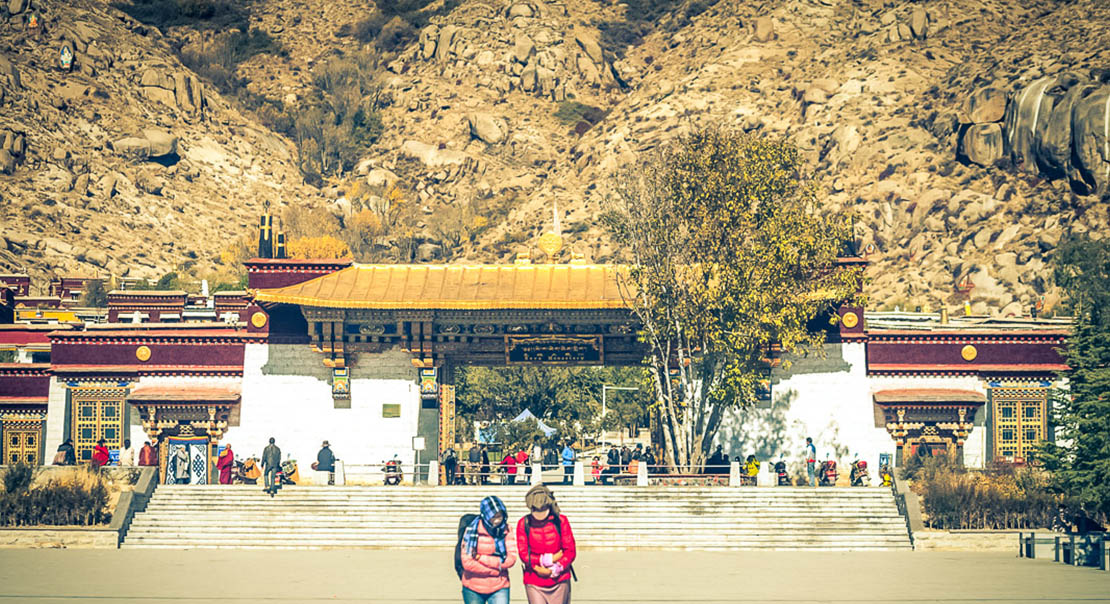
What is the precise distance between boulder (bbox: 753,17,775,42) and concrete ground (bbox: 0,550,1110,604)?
108397 mm

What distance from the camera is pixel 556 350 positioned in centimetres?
4422

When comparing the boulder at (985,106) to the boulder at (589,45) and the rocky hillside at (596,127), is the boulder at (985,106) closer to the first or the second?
the rocky hillside at (596,127)

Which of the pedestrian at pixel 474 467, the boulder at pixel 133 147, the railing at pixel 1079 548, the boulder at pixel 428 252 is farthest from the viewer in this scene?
the boulder at pixel 428 252

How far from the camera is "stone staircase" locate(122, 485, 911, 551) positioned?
35125 millimetres

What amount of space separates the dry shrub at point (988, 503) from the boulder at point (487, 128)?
10161 cm

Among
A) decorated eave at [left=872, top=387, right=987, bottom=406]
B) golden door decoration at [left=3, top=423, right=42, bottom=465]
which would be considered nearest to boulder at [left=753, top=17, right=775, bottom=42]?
decorated eave at [left=872, top=387, right=987, bottom=406]

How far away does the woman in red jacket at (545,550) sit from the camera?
1684 cm

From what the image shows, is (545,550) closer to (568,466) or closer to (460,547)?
(460,547)

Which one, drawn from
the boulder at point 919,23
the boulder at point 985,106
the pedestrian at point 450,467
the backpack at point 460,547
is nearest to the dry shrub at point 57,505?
the pedestrian at point 450,467

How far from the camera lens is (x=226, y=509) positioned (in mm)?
36781

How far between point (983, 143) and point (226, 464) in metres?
75.8

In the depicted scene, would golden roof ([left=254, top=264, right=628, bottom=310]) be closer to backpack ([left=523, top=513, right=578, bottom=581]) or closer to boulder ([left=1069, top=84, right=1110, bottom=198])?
backpack ([left=523, top=513, right=578, bottom=581])

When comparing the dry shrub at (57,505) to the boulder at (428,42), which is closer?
the dry shrub at (57,505)

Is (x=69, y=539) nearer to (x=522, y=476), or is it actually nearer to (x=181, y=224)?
(x=522, y=476)
